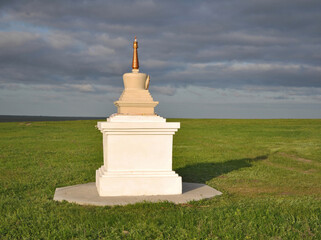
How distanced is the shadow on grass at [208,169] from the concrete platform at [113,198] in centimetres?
248

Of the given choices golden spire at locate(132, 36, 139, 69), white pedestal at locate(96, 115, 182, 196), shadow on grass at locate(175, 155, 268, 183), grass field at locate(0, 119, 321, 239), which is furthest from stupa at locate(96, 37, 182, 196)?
shadow on grass at locate(175, 155, 268, 183)

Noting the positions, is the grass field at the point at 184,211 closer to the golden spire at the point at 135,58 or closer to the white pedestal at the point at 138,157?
the white pedestal at the point at 138,157

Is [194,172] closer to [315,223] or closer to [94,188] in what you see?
[94,188]

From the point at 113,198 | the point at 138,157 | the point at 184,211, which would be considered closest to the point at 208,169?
the point at 138,157

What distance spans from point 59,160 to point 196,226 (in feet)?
39.0

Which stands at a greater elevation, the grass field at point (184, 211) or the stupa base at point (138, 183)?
the stupa base at point (138, 183)

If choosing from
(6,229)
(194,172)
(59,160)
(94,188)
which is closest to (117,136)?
(94,188)

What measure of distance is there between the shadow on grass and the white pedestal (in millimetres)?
3081

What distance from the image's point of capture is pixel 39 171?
526 inches

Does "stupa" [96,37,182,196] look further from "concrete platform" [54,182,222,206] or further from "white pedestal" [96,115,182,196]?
"concrete platform" [54,182,222,206]

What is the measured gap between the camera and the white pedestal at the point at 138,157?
27.7ft

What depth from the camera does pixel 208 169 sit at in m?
14.2

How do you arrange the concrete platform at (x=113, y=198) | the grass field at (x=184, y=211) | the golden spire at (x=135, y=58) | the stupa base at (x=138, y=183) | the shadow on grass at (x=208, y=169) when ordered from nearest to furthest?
the grass field at (x=184, y=211) → the concrete platform at (x=113, y=198) → the stupa base at (x=138, y=183) → the golden spire at (x=135, y=58) → the shadow on grass at (x=208, y=169)

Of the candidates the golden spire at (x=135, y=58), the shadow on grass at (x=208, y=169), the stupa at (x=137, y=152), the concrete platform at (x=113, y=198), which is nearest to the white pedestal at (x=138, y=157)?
the stupa at (x=137, y=152)
